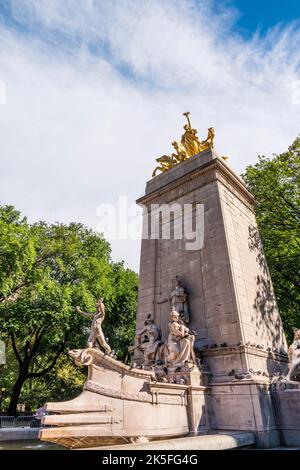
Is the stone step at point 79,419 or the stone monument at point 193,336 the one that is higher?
the stone monument at point 193,336

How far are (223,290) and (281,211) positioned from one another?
9.68 m

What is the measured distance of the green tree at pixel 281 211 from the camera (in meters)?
19.7

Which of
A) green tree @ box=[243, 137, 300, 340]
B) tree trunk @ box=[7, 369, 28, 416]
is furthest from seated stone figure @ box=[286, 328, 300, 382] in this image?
tree trunk @ box=[7, 369, 28, 416]

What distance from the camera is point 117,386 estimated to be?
29.3ft

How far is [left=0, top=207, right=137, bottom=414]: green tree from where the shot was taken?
857 inches

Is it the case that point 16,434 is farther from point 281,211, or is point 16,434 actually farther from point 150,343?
point 281,211

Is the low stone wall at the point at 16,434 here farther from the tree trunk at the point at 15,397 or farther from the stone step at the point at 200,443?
the stone step at the point at 200,443

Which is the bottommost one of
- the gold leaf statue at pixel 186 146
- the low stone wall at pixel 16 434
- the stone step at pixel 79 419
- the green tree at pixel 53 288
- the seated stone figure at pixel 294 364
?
the low stone wall at pixel 16 434

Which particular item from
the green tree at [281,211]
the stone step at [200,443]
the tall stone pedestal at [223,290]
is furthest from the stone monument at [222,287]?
the green tree at [281,211]

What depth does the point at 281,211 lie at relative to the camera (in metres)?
20.3

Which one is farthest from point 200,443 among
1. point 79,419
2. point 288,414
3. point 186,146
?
point 186,146

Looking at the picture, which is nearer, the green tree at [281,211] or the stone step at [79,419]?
the stone step at [79,419]

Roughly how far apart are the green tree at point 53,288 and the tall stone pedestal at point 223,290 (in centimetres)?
907

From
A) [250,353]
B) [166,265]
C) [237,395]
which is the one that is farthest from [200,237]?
[237,395]
